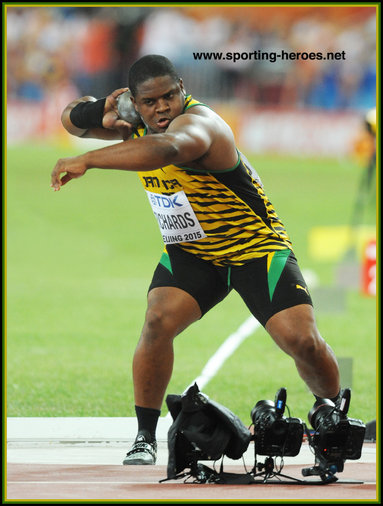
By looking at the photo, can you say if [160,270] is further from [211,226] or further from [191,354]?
[191,354]

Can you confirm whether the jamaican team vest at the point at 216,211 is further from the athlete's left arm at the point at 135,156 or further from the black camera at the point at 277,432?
the black camera at the point at 277,432

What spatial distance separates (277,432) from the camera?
223 inches

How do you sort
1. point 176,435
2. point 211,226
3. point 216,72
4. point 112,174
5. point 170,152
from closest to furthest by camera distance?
point 170,152 → point 176,435 → point 211,226 → point 112,174 → point 216,72

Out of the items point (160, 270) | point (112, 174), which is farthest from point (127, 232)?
point (160, 270)

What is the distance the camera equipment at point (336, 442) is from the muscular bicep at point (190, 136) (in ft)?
5.03

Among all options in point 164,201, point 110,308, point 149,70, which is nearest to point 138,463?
point 164,201

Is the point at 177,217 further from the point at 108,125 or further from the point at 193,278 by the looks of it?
the point at 108,125

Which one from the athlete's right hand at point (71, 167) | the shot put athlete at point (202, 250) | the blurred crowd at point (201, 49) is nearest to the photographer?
the athlete's right hand at point (71, 167)

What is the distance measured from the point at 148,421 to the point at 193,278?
2.95 ft

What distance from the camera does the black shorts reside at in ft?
19.7

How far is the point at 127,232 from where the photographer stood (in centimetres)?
2350

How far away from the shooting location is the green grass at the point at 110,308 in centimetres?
873

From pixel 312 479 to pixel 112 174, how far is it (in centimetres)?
2690

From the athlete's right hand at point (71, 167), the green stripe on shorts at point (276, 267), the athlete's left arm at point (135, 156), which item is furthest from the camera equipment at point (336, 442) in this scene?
the athlete's right hand at point (71, 167)
